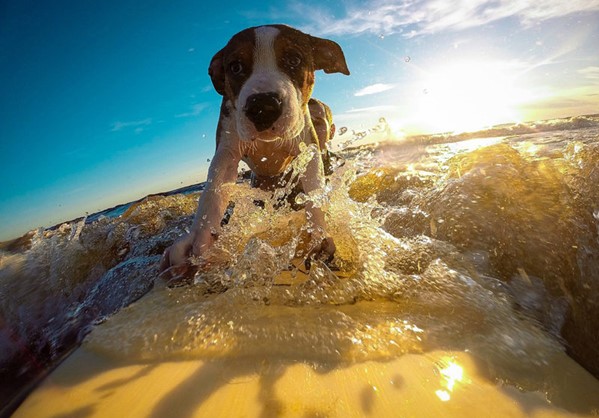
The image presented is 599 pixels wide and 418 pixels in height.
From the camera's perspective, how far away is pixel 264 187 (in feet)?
11.4

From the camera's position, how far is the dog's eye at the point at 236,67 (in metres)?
2.45

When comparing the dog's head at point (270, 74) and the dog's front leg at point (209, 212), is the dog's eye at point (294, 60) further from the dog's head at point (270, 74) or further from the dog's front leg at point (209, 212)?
the dog's front leg at point (209, 212)

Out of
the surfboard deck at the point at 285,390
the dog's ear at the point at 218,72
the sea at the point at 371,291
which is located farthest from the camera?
the dog's ear at the point at 218,72

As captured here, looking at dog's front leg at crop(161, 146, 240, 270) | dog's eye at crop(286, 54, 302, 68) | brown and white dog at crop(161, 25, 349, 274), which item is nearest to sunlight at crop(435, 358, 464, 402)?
brown and white dog at crop(161, 25, 349, 274)

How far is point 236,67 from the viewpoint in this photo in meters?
2.47

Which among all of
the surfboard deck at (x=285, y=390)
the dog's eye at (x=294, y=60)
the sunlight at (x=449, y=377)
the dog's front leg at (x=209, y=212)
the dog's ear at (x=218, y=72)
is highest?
the dog's ear at (x=218, y=72)

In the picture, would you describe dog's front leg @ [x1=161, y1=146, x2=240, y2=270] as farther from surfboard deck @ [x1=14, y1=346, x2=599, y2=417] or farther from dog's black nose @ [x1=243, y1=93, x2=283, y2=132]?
surfboard deck @ [x1=14, y1=346, x2=599, y2=417]

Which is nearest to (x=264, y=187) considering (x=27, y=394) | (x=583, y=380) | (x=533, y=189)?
(x=533, y=189)

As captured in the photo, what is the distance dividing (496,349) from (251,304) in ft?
3.28

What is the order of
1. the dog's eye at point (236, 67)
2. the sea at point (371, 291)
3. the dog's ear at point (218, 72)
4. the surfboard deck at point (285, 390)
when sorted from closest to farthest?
1. the surfboard deck at point (285, 390)
2. the sea at point (371, 291)
3. the dog's eye at point (236, 67)
4. the dog's ear at point (218, 72)

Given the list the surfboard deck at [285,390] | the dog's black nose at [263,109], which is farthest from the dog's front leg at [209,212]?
the surfboard deck at [285,390]

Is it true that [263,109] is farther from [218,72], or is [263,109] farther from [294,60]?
[218,72]

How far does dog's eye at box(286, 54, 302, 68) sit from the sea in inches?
33.5

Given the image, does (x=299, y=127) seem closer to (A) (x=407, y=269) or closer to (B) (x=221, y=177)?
(B) (x=221, y=177)
